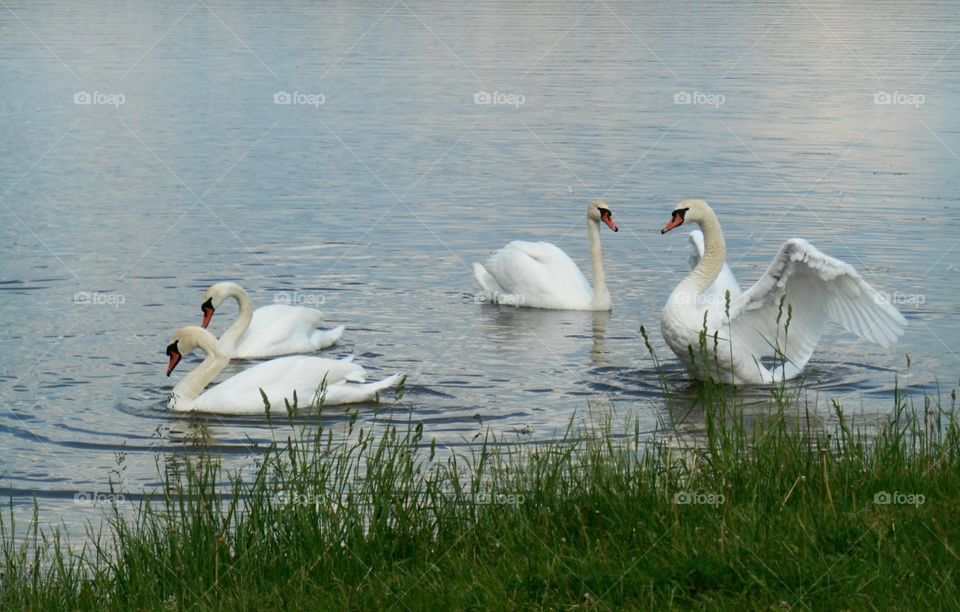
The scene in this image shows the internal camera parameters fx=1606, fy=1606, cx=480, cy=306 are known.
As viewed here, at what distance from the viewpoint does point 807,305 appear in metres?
9.76

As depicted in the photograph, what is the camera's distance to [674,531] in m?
5.08

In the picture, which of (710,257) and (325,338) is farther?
(325,338)

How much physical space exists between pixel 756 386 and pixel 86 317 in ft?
14.9

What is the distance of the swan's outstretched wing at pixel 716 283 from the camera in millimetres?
10172

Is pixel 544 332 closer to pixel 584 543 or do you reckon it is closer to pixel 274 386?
pixel 274 386

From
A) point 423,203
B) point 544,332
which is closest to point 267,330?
point 544,332

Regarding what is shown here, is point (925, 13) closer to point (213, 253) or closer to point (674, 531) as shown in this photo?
point (213, 253)

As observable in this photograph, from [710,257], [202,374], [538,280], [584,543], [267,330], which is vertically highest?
[538,280]

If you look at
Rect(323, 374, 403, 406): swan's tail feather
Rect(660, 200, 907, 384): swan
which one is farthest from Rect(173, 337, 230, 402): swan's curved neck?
Rect(660, 200, 907, 384): swan

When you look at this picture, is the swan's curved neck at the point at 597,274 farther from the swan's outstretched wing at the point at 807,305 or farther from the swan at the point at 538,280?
the swan's outstretched wing at the point at 807,305

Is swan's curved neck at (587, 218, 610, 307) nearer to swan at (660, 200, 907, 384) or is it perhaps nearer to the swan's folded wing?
the swan's folded wing

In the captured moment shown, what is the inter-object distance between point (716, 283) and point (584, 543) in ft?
18.3

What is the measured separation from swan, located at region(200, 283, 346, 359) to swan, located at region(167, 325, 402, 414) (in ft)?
4.12

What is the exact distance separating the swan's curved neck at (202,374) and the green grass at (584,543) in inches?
127
